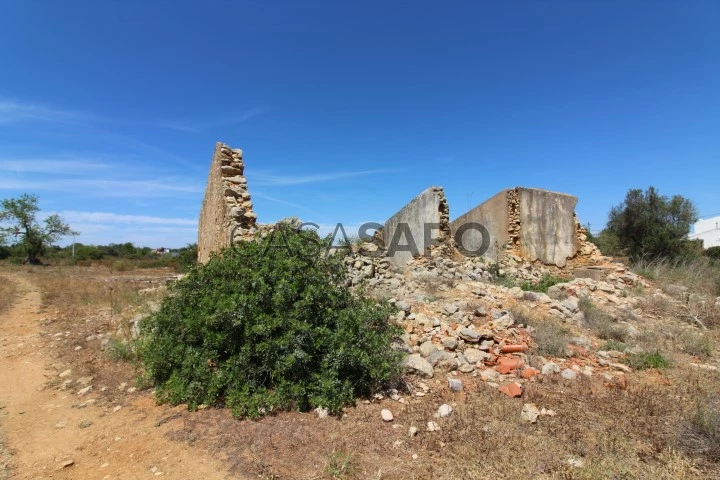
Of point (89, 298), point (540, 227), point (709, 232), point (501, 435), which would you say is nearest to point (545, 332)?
point (501, 435)

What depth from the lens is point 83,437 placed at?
3.35m

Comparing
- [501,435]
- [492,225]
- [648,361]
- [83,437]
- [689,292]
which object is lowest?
[83,437]

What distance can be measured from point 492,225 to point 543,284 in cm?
294

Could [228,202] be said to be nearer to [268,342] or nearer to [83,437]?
[268,342]

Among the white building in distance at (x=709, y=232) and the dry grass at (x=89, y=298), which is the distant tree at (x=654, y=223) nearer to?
the dry grass at (x=89, y=298)

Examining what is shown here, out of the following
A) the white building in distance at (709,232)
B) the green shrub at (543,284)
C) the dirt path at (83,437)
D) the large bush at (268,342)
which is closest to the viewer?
the dirt path at (83,437)

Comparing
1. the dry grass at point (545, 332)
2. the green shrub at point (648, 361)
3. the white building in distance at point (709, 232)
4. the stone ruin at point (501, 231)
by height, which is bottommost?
the green shrub at point (648, 361)

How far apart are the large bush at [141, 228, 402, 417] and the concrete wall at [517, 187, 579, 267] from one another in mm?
8472

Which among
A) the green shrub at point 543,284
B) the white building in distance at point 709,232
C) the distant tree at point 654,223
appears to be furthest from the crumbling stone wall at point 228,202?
the white building in distance at point 709,232

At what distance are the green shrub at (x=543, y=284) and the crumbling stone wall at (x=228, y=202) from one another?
6.50 meters

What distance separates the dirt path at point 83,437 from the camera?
2775 mm

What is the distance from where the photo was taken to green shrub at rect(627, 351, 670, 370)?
449 centimetres

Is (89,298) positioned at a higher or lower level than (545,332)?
lower

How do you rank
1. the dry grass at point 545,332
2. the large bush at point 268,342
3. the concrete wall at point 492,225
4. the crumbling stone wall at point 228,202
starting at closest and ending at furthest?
the large bush at point 268,342
the dry grass at point 545,332
the crumbling stone wall at point 228,202
the concrete wall at point 492,225
